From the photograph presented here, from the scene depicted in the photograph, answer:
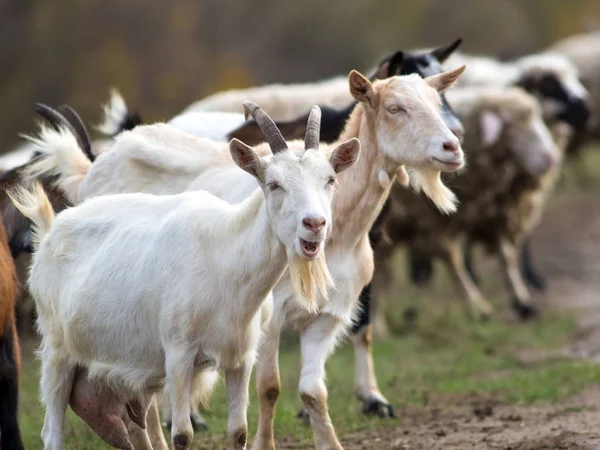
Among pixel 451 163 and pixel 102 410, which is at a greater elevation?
pixel 451 163

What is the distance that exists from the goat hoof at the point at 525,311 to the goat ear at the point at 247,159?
25.3ft

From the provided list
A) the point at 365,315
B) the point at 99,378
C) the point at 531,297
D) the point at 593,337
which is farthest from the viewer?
the point at 531,297

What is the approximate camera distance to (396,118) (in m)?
6.66

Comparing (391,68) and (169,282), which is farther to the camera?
(391,68)

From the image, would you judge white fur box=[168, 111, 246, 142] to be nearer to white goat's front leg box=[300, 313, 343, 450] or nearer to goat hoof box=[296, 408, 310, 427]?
goat hoof box=[296, 408, 310, 427]

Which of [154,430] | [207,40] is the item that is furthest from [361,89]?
[207,40]

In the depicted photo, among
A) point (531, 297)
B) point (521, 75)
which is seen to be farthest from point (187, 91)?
point (531, 297)

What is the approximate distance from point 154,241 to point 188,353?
0.61 meters

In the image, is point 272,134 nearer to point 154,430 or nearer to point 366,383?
point 154,430

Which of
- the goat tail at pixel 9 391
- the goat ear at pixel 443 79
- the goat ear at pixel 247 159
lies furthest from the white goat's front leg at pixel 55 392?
the goat ear at pixel 443 79

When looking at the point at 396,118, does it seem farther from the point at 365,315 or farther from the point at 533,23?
the point at 533,23

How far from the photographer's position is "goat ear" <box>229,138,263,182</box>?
535cm

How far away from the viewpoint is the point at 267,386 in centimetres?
658

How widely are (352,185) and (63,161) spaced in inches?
77.3
